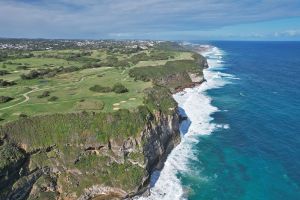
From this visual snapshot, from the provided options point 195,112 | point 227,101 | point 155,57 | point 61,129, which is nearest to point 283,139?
point 195,112

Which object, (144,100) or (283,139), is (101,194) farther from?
(283,139)

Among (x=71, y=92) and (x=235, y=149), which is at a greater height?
(x=71, y=92)

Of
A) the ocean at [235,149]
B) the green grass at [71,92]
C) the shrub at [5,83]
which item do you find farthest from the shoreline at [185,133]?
the shrub at [5,83]

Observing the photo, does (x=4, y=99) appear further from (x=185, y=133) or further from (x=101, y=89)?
(x=185, y=133)

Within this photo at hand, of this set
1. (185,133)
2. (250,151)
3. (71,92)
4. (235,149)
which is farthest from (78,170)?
(250,151)

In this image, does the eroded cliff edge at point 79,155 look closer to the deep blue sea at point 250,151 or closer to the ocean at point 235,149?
the ocean at point 235,149

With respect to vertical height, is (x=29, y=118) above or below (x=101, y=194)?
above
